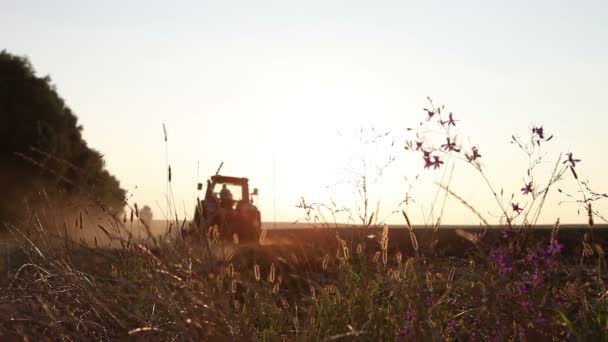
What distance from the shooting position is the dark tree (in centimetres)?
2191

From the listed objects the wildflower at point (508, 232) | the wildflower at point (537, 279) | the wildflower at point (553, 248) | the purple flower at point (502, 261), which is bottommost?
the wildflower at point (537, 279)

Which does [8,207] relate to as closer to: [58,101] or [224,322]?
[58,101]

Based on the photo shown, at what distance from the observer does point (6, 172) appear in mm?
22156

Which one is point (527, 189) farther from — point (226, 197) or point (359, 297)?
point (226, 197)

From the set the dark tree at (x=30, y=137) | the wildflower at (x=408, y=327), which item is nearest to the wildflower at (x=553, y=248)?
the wildflower at (x=408, y=327)

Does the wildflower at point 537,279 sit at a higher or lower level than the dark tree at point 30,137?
lower

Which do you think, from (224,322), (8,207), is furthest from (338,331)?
(8,207)

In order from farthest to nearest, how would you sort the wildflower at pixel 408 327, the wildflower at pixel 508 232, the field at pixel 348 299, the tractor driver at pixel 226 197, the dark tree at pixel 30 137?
the dark tree at pixel 30 137
the tractor driver at pixel 226 197
the wildflower at pixel 508 232
the wildflower at pixel 408 327
the field at pixel 348 299

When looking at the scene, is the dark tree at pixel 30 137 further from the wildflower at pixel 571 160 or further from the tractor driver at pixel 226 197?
the wildflower at pixel 571 160

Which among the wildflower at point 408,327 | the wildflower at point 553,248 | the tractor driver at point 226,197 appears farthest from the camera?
the tractor driver at point 226,197

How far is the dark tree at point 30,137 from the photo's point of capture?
2191 centimetres

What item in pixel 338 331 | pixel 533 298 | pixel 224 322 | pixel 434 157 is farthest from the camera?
pixel 338 331

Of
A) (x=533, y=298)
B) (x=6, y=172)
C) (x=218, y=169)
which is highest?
(x=6, y=172)

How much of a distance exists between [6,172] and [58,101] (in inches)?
143
